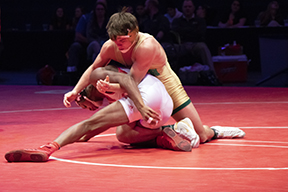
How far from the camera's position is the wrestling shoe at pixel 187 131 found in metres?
4.59

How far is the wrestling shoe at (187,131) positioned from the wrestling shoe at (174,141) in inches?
2.5

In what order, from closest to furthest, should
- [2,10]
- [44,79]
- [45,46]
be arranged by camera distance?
[44,79] < [45,46] < [2,10]

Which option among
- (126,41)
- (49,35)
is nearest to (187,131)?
(126,41)

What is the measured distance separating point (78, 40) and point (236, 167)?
8.28m

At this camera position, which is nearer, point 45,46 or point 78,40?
point 78,40

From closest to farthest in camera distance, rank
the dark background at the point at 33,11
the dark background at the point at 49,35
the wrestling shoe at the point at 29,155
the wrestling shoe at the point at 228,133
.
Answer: the wrestling shoe at the point at 29,155
the wrestling shoe at the point at 228,133
the dark background at the point at 49,35
the dark background at the point at 33,11

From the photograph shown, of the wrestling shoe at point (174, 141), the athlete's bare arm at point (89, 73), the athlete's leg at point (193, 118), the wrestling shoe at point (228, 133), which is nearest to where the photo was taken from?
the wrestling shoe at point (174, 141)

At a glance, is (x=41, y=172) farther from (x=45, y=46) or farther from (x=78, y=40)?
(x=45, y=46)

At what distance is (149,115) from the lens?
417 cm

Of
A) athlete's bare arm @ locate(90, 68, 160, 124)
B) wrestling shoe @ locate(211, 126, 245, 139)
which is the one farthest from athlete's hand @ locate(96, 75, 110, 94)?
wrestling shoe @ locate(211, 126, 245, 139)

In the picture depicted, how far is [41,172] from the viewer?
3.75m

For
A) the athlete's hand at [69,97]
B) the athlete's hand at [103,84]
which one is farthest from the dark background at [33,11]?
the athlete's hand at [103,84]

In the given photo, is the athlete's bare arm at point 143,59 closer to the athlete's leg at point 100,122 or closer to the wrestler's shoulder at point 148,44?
the wrestler's shoulder at point 148,44

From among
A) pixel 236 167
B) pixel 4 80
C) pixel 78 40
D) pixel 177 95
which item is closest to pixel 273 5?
pixel 78 40
